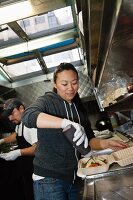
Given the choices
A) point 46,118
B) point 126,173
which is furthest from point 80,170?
point 46,118

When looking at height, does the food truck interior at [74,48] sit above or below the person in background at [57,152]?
above

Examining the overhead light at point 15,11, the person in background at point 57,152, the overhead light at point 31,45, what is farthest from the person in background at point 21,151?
the overhead light at point 15,11

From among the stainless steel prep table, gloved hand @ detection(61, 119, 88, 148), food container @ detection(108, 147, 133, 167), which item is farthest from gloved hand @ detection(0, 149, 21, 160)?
gloved hand @ detection(61, 119, 88, 148)

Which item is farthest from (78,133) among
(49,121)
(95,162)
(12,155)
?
(12,155)

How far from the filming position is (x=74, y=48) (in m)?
4.56

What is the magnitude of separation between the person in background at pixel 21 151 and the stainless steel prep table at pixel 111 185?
1.35 metres

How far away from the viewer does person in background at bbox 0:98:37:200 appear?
3.02 metres

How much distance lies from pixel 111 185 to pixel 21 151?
78.0 inches

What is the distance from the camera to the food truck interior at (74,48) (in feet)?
4.41

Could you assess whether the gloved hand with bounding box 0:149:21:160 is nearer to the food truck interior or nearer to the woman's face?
the food truck interior

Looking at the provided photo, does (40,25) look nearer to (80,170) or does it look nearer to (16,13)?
(16,13)

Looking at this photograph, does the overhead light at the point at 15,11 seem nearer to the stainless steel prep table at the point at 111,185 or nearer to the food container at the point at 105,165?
the food container at the point at 105,165

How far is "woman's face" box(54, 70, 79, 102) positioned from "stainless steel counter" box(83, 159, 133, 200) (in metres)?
0.64

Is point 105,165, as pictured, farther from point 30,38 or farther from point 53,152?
point 30,38
